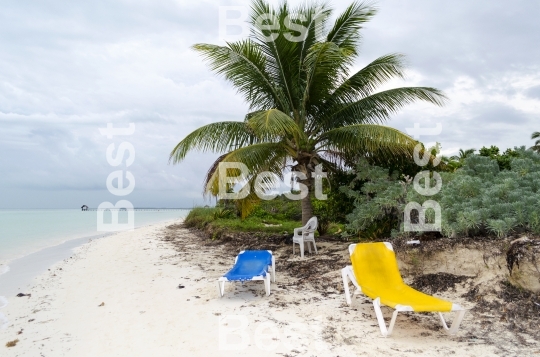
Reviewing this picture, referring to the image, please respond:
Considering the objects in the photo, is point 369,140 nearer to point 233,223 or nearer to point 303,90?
point 303,90

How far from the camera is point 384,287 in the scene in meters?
4.76

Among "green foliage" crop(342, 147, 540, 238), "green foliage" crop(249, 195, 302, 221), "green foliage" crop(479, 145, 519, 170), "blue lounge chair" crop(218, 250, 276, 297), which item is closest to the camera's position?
"green foliage" crop(342, 147, 540, 238)

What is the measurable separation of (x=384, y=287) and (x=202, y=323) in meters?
2.30

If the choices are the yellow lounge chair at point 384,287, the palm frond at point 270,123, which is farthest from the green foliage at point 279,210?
the yellow lounge chair at point 384,287

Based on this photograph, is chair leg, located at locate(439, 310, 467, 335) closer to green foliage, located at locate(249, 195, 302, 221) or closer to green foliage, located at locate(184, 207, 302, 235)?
green foliage, located at locate(184, 207, 302, 235)

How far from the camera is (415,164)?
9.34 meters

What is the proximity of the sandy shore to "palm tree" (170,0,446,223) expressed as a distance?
3125 millimetres

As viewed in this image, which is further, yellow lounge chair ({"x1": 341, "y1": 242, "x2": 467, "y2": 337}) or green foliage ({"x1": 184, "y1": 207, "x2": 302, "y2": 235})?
green foliage ({"x1": 184, "y1": 207, "x2": 302, "y2": 235})

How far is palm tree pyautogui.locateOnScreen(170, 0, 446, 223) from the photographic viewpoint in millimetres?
9047

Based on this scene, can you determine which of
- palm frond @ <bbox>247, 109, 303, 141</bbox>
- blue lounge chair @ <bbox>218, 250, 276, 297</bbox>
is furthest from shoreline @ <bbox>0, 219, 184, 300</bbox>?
palm frond @ <bbox>247, 109, 303, 141</bbox>

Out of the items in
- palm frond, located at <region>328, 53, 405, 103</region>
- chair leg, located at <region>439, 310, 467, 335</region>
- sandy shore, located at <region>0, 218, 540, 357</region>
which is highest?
palm frond, located at <region>328, 53, 405, 103</region>

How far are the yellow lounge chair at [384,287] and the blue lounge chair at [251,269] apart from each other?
4.18 feet

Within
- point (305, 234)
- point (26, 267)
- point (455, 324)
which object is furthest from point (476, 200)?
Result: point (26, 267)

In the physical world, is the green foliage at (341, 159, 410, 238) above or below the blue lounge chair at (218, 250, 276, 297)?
above
